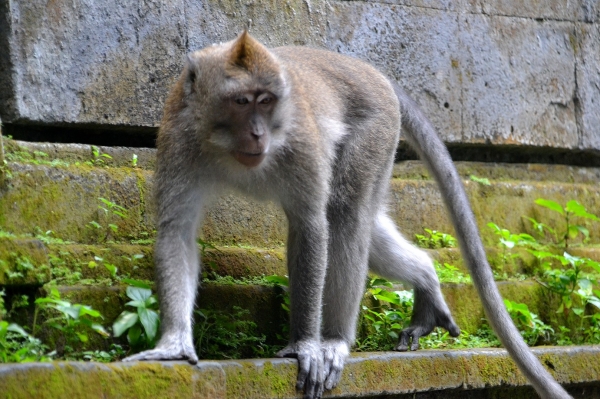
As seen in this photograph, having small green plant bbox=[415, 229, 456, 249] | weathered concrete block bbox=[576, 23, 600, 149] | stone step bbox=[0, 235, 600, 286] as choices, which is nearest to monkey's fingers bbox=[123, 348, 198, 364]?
stone step bbox=[0, 235, 600, 286]

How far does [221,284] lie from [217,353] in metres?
0.62

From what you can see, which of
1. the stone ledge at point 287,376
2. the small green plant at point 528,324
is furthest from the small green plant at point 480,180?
the stone ledge at point 287,376

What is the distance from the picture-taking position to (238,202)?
659 centimetres

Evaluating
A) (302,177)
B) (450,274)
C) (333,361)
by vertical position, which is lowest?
(450,274)

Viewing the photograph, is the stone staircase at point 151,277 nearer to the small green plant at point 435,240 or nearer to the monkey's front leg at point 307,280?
the small green plant at point 435,240

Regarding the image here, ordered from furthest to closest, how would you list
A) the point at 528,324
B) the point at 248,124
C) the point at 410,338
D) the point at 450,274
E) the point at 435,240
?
the point at 435,240 < the point at 450,274 < the point at 528,324 < the point at 410,338 < the point at 248,124

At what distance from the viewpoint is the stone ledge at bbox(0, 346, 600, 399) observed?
12.7 ft

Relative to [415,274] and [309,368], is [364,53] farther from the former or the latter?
[309,368]

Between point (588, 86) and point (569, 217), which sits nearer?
point (569, 217)

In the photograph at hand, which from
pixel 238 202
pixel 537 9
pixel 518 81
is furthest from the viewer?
pixel 537 9

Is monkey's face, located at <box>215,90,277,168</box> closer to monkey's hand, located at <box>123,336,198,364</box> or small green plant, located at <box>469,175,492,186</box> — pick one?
monkey's hand, located at <box>123,336,198,364</box>

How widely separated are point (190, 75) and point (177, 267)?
3.45 feet

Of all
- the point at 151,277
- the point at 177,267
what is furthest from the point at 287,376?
the point at 151,277

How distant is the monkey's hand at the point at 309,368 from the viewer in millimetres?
4863
